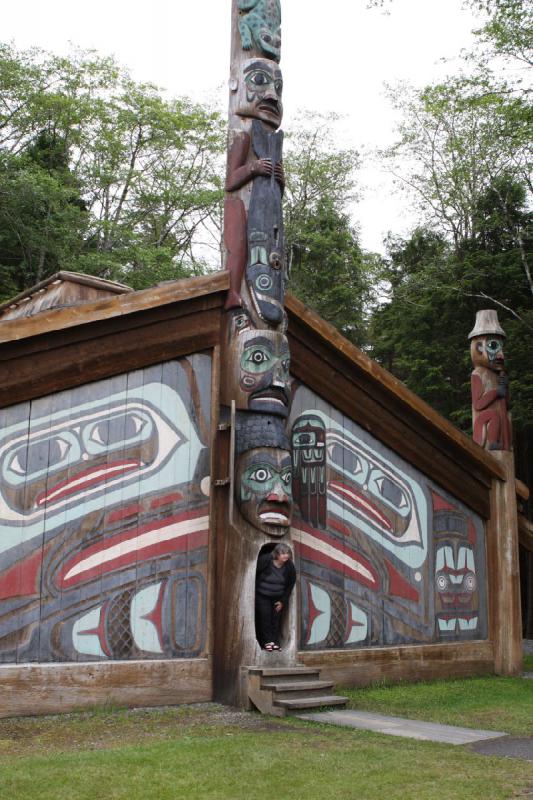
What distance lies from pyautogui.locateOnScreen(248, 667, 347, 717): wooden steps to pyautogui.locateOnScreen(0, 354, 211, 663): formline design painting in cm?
79

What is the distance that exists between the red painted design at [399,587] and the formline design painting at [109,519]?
2.85m

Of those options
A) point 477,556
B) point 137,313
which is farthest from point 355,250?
point 137,313

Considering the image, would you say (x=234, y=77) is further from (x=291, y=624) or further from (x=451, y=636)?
(x=451, y=636)

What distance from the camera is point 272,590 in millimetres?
8406

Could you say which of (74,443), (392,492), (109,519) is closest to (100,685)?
(109,519)

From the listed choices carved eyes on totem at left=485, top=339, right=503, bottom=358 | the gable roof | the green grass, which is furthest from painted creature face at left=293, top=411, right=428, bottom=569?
the gable roof

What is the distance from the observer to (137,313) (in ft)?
28.3

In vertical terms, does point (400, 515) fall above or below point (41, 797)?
above

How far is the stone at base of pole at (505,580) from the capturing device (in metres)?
11.6

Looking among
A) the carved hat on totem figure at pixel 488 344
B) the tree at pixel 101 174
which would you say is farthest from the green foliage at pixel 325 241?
the carved hat on totem figure at pixel 488 344

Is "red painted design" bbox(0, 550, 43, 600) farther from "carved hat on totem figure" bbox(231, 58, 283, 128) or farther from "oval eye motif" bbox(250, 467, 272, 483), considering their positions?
"carved hat on totem figure" bbox(231, 58, 283, 128)

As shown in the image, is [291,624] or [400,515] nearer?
[291,624]

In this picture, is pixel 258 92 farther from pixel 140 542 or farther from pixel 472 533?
pixel 472 533

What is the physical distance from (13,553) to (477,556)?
662cm
